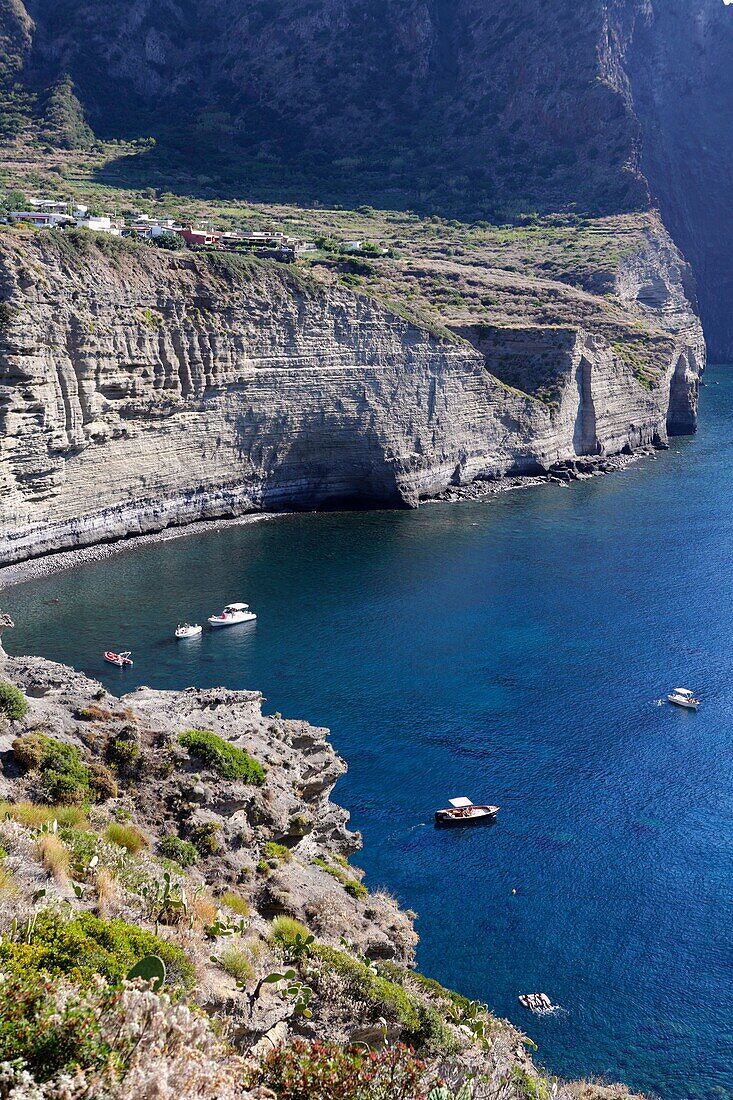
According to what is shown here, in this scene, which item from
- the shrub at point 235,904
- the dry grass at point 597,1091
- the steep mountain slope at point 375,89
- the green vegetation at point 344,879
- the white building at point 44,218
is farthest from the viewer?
the steep mountain slope at point 375,89

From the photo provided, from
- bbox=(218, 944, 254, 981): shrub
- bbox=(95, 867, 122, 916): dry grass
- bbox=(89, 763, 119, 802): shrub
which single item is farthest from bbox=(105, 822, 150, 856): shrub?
bbox=(218, 944, 254, 981): shrub

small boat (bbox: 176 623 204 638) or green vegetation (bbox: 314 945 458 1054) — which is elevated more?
green vegetation (bbox: 314 945 458 1054)

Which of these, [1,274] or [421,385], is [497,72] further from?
[1,274]

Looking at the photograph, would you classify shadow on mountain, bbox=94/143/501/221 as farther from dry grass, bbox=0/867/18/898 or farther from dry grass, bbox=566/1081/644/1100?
dry grass, bbox=0/867/18/898

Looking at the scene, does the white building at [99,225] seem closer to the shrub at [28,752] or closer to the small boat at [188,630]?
the small boat at [188,630]

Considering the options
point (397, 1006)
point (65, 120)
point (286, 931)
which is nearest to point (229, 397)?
point (286, 931)

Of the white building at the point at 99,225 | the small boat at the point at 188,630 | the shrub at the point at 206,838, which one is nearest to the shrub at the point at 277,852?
the shrub at the point at 206,838

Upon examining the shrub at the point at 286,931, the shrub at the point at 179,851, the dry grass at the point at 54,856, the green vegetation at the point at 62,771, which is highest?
the dry grass at the point at 54,856
